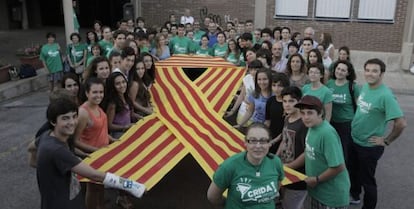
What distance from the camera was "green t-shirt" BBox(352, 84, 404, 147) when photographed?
403 cm

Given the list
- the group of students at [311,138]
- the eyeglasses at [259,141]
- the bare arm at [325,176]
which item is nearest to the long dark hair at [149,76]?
the group of students at [311,138]

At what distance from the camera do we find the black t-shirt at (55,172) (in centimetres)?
279

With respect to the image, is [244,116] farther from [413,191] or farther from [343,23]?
[343,23]

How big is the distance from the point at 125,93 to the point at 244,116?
146 centimetres

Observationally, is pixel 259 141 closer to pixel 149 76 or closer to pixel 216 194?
pixel 216 194

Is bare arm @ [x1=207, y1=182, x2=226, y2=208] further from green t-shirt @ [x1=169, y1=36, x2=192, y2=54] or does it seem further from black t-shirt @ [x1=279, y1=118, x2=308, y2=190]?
green t-shirt @ [x1=169, y1=36, x2=192, y2=54]

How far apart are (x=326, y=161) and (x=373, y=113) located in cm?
122

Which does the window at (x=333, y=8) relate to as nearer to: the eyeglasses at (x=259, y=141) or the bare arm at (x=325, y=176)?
the bare arm at (x=325, y=176)

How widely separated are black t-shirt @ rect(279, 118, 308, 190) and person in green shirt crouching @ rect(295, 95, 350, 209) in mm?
273

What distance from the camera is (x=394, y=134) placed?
13.5 ft

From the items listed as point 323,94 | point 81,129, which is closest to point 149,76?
point 81,129

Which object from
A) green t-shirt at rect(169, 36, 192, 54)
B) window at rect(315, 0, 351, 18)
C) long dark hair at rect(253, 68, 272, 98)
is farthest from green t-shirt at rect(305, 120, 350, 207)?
window at rect(315, 0, 351, 18)

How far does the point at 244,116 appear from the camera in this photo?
519 cm

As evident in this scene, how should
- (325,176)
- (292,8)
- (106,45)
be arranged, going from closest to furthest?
1. (325,176)
2. (106,45)
3. (292,8)
